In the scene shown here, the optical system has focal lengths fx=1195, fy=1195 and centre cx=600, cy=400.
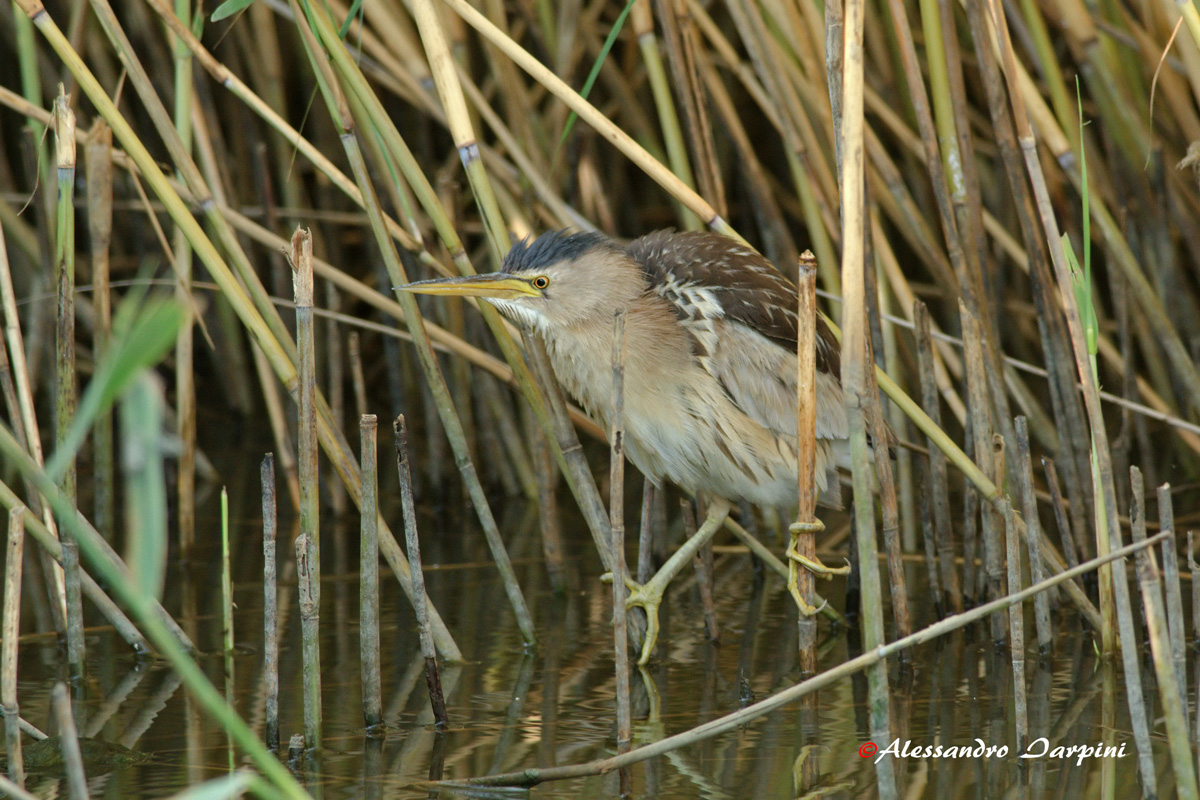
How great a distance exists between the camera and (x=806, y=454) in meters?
1.73

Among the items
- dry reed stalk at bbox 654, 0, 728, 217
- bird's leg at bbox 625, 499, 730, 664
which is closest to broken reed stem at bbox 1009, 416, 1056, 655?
bird's leg at bbox 625, 499, 730, 664

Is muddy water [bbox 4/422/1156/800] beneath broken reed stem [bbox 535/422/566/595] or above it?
beneath

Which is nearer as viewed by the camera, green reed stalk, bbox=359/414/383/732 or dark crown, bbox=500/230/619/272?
green reed stalk, bbox=359/414/383/732

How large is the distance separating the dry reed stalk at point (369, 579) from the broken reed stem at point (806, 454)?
597mm

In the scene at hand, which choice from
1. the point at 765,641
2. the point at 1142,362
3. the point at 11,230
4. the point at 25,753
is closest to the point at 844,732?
the point at 765,641

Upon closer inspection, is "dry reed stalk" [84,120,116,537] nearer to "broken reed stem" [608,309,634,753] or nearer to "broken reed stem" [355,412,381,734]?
"broken reed stem" [355,412,381,734]

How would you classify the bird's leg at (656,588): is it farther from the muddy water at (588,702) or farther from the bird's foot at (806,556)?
the bird's foot at (806,556)

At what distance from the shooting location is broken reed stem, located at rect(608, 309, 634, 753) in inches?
59.9

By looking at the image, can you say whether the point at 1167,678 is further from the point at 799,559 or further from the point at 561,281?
the point at 561,281

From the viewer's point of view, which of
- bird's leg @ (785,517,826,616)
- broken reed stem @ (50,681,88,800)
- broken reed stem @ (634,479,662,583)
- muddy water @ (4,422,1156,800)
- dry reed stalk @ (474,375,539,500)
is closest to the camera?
broken reed stem @ (50,681,88,800)

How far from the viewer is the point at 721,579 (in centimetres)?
281

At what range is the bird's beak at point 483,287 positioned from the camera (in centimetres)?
211

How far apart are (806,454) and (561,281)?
0.71 metres

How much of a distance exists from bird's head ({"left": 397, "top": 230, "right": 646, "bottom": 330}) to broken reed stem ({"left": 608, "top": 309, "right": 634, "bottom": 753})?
0.64 metres
